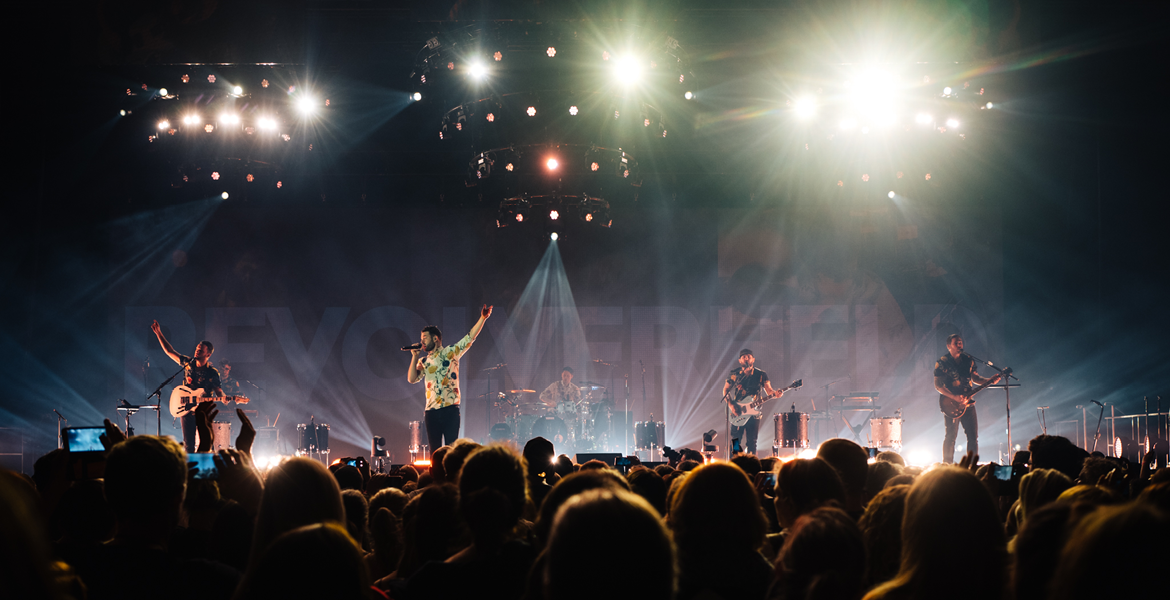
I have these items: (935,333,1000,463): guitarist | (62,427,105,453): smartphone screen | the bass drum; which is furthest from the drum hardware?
(62,427,105,453): smartphone screen

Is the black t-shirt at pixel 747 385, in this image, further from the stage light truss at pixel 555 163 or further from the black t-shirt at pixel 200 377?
the black t-shirt at pixel 200 377

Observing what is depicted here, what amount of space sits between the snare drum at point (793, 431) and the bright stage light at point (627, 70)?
495cm

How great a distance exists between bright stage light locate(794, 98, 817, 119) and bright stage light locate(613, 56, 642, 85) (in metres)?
2.75

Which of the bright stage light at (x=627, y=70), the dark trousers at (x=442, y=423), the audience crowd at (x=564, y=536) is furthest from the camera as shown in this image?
the bright stage light at (x=627, y=70)

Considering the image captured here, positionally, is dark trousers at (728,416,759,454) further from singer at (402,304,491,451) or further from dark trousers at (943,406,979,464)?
singer at (402,304,491,451)

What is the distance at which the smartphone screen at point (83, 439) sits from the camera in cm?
294

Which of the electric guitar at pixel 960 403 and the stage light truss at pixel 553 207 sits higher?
the stage light truss at pixel 553 207

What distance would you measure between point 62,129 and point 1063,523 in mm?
14605

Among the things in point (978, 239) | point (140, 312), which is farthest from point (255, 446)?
point (978, 239)

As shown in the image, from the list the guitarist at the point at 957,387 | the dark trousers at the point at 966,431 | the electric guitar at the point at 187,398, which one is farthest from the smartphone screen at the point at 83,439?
the guitarist at the point at 957,387

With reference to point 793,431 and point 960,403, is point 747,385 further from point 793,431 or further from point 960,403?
point 960,403

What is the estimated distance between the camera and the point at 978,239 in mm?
14367

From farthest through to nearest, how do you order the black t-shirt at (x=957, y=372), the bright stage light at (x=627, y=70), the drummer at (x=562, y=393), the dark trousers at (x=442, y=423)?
the drummer at (x=562, y=393)
the black t-shirt at (x=957, y=372)
the bright stage light at (x=627, y=70)
the dark trousers at (x=442, y=423)

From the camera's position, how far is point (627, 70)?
10.0 m
